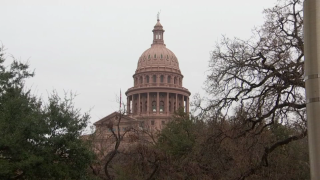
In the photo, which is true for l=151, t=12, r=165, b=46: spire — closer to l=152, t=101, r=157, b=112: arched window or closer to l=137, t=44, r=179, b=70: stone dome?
l=137, t=44, r=179, b=70: stone dome

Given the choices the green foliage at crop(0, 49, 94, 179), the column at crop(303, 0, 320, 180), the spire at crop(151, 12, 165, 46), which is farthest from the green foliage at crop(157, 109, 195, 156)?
the spire at crop(151, 12, 165, 46)

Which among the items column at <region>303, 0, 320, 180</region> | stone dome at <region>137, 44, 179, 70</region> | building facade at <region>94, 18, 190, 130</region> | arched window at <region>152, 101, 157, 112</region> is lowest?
column at <region>303, 0, 320, 180</region>

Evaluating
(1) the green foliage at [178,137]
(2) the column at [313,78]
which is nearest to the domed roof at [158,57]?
(1) the green foliage at [178,137]

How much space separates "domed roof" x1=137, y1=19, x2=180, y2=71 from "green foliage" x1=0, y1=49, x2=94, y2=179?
10604 centimetres

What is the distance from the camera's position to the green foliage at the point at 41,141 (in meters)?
22.8

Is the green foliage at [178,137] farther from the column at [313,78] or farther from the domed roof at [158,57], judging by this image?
the domed roof at [158,57]

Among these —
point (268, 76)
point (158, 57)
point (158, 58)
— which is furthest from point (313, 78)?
point (158, 57)

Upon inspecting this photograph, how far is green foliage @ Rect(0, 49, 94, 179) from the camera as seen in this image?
74.7ft

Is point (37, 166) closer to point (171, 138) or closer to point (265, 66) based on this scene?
point (265, 66)

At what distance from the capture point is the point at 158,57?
5202 inches

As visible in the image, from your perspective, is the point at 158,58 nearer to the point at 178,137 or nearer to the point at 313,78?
the point at 178,137

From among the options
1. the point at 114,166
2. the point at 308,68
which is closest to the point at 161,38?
the point at 114,166

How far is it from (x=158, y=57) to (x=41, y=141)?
357ft

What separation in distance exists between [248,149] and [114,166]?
15.5 meters
